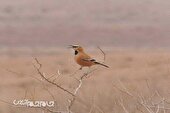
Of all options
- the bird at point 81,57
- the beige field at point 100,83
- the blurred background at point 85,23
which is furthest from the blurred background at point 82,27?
the bird at point 81,57

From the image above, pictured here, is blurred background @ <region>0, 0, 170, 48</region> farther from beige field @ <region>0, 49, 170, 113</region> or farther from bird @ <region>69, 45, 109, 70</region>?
bird @ <region>69, 45, 109, 70</region>

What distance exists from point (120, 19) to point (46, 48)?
215 inches

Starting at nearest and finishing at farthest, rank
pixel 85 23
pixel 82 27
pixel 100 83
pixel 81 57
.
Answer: pixel 81 57 → pixel 100 83 → pixel 82 27 → pixel 85 23

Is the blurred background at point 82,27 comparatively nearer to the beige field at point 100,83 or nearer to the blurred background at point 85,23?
the blurred background at point 85,23

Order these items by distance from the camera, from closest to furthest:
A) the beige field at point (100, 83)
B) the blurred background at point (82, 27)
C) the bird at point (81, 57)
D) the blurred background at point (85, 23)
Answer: the bird at point (81, 57), the beige field at point (100, 83), the blurred background at point (82, 27), the blurred background at point (85, 23)

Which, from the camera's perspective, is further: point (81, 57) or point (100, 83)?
point (100, 83)

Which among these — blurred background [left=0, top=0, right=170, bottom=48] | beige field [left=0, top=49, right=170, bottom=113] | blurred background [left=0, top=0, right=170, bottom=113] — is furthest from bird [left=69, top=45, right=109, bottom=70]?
blurred background [left=0, top=0, right=170, bottom=48]

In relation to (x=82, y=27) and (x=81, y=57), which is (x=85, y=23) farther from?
(x=81, y=57)

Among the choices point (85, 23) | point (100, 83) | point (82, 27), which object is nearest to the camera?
point (100, 83)

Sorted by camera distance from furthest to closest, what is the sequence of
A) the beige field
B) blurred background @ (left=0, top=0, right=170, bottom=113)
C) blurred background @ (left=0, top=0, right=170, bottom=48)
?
1. blurred background @ (left=0, top=0, right=170, bottom=48)
2. blurred background @ (left=0, top=0, right=170, bottom=113)
3. the beige field


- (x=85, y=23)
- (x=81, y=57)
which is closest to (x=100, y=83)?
(x=81, y=57)

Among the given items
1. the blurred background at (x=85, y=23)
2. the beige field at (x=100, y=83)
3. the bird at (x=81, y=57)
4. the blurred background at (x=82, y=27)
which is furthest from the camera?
the blurred background at (x=85, y=23)

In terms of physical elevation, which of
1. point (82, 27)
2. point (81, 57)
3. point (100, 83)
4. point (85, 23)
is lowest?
point (100, 83)

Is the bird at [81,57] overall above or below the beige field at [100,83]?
above
